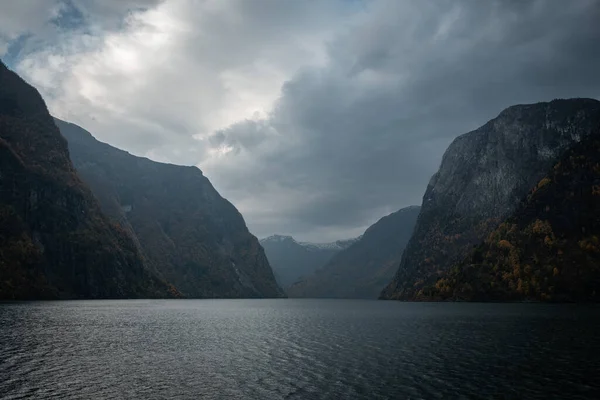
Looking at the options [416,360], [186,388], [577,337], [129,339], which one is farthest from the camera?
[129,339]

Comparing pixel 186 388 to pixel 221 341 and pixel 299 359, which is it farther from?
pixel 221 341

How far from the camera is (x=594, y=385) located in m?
38.0

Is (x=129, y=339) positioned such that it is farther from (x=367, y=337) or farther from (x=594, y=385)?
(x=594, y=385)

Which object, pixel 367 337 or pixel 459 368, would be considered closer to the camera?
pixel 459 368

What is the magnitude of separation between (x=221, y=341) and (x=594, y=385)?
55308 mm

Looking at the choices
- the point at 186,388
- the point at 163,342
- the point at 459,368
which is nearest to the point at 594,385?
the point at 459,368

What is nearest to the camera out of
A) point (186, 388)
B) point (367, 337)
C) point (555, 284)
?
point (186, 388)

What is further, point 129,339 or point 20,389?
point 129,339

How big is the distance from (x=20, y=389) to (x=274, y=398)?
22.5m

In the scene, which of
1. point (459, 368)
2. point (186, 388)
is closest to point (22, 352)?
point (186, 388)

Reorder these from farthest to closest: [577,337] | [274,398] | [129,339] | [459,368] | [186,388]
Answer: [129,339] → [577,337] → [459,368] → [186,388] → [274,398]

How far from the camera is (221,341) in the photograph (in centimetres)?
7444

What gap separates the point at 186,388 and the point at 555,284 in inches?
7936

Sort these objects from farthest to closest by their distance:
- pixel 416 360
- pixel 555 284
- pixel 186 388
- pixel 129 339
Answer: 1. pixel 555 284
2. pixel 129 339
3. pixel 416 360
4. pixel 186 388
